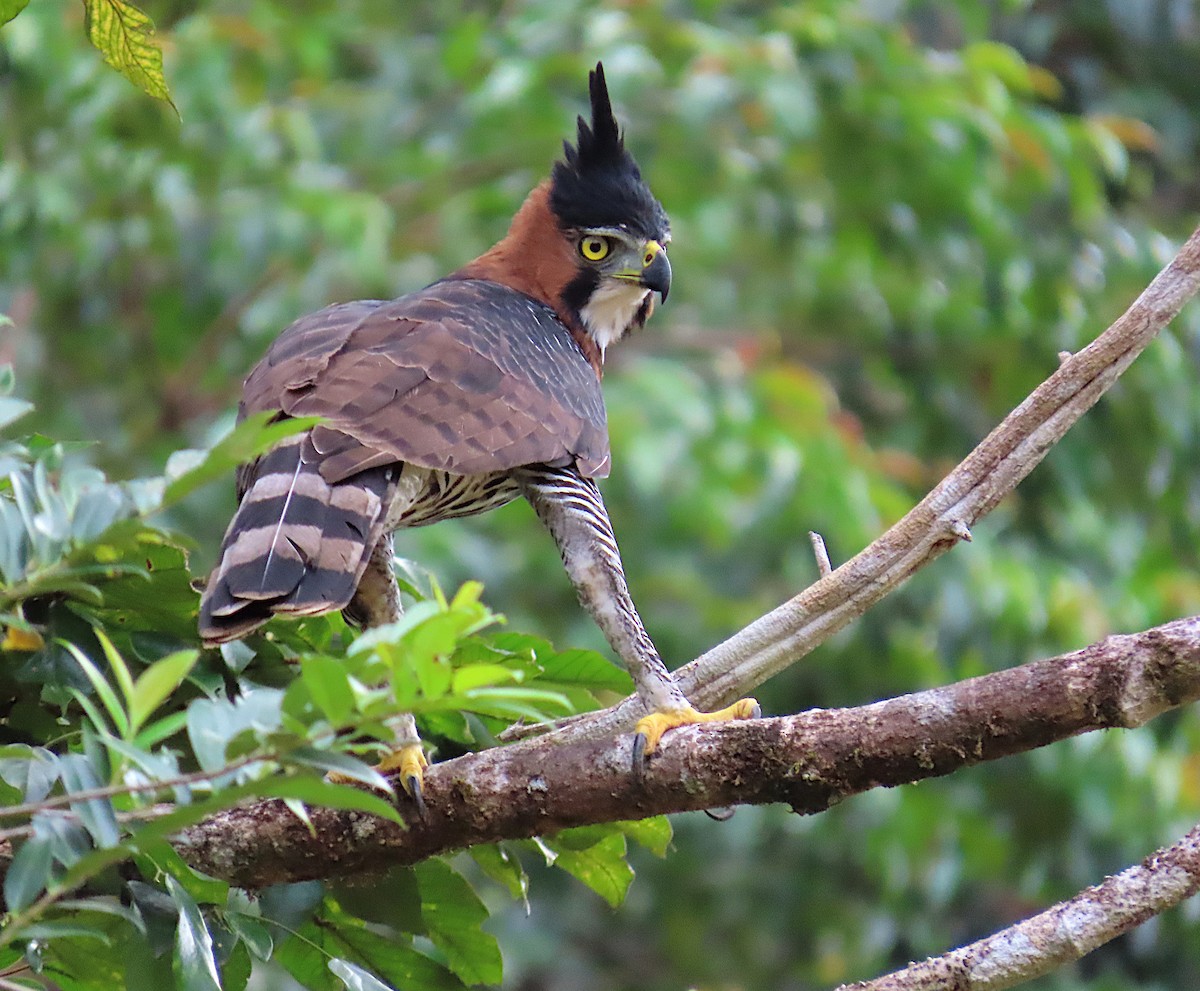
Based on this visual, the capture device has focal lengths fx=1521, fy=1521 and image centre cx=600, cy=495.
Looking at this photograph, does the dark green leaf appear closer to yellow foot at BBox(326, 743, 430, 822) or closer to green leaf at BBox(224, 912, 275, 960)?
green leaf at BBox(224, 912, 275, 960)

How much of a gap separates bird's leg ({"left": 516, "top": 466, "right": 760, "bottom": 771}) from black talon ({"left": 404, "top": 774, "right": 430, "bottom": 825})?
447 mm

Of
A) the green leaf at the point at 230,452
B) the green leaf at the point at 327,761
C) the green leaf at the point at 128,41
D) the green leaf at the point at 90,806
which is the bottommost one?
the green leaf at the point at 90,806

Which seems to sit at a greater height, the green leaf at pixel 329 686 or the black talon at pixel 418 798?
the green leaf at pixel 329 686

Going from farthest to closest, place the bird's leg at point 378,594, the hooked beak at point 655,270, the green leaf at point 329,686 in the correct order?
the hooked beak at point 655,270, the bird's leg at point 378,594, the green leaf at point 329,686

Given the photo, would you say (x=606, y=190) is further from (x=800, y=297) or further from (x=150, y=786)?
(x=800, y=297)

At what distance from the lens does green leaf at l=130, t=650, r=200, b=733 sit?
1500 millimetres

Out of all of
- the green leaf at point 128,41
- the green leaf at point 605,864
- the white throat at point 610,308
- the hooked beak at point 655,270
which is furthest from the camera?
the white throat at point 610,308

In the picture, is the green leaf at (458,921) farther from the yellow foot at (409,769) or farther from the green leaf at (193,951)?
the green leaf at (193,951)

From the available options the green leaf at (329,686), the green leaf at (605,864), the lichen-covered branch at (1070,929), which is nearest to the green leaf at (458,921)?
the green leaf at (605,864)

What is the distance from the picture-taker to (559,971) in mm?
8438

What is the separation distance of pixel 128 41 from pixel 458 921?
1.49m

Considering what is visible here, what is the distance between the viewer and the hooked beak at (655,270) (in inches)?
157

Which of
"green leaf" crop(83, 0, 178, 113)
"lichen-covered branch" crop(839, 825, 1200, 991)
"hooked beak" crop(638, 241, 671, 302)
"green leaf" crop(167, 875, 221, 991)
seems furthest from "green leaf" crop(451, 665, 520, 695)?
"hooked beak" crop(638, 241, 671, 302)

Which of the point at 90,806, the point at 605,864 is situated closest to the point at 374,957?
the point at 605,864
